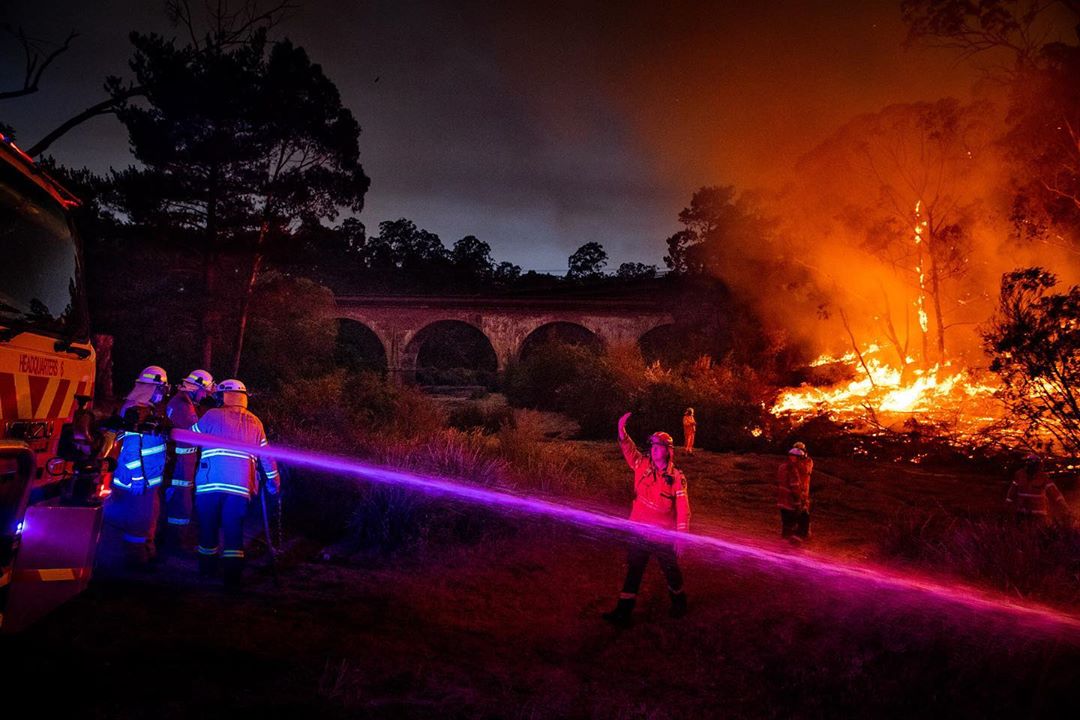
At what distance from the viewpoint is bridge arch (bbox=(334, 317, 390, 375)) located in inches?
1193

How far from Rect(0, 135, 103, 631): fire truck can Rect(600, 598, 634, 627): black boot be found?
4101 millimetres

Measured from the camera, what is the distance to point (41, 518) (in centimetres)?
295

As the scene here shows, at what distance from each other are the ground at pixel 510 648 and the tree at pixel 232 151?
15.7 meters

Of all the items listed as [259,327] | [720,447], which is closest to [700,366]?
[720,447]

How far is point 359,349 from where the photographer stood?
3744 centimetres

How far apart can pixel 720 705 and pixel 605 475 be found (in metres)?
7.49

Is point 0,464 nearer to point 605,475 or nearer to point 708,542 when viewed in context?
point 708,542

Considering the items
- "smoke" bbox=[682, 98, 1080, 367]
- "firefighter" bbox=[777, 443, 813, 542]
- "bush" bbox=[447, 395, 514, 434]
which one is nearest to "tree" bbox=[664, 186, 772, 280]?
"smoke" bbox=[682, 98, 1080, 367]

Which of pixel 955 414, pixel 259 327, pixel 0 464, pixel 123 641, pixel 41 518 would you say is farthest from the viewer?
pixel 259 327

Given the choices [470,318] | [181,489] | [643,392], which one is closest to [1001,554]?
[181,489]

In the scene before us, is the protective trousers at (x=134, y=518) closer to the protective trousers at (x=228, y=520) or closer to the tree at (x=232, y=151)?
the protective trousers at (x=228, y=520)

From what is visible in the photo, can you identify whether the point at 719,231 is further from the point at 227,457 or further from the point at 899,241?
the point at 227,457

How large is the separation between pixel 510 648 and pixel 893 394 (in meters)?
19.9

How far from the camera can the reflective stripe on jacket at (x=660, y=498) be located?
5.72 m
